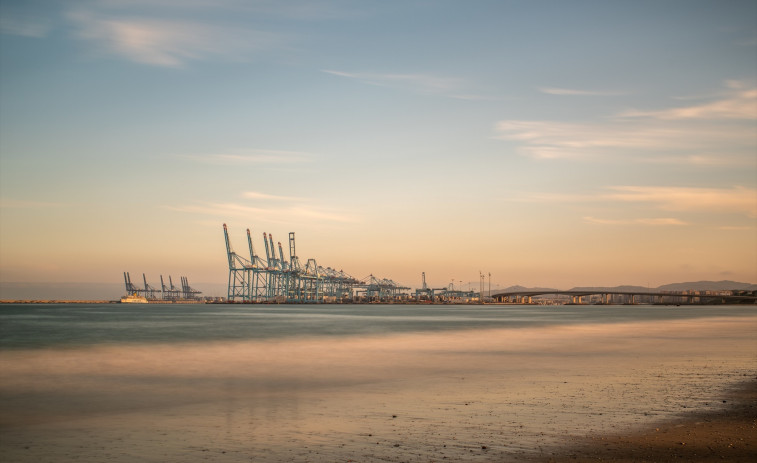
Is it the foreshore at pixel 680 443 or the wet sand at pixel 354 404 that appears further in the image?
the wet sand at pixel 354 404

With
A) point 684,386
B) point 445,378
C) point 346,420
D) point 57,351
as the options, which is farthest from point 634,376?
point 57,351

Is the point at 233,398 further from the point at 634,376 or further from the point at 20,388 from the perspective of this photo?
the point at 634,376

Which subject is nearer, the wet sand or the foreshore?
the foreshore

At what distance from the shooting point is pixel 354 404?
1549cm

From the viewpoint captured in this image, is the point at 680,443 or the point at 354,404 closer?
the point at 680,443

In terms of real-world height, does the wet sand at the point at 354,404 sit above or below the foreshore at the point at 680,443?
below

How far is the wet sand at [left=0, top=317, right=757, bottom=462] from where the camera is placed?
34.6ft

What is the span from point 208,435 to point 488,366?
48.2 ft

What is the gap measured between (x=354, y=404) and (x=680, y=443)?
760cm

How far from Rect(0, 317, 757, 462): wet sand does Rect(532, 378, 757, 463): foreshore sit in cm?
11

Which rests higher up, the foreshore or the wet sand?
the foreshore

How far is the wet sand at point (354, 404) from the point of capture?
1054cm

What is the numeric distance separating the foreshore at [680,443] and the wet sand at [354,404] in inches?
4.3

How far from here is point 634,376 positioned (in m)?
19.9
